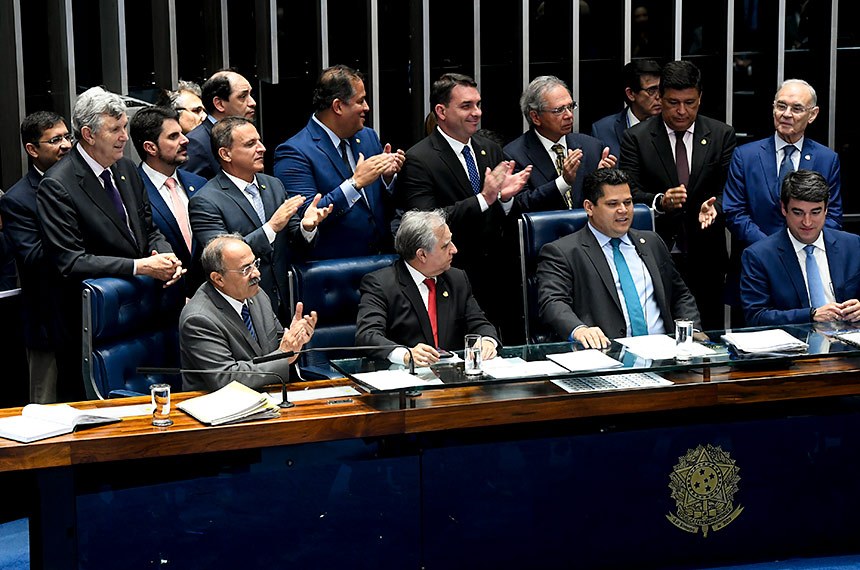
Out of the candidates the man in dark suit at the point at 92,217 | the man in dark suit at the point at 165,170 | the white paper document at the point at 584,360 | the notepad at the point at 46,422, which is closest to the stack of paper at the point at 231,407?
the notepad at the point at 46,422

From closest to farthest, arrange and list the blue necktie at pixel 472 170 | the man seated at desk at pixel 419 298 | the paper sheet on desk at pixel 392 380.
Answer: the paper sheet on desk at pixel 392 380 < the man seated at desk at pixel 419 298 < the blue necktie at pixel 472 170

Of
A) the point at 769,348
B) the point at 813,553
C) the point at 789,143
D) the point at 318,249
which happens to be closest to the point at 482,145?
the point at 318,249

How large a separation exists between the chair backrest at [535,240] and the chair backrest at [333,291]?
553 millimetres

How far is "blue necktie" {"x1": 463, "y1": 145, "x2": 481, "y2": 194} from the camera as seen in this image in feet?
18.5

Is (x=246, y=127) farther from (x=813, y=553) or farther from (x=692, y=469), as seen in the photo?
(x=813, y=553)

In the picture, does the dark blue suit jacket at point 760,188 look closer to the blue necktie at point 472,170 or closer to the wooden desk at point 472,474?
Answer: the blue necktie at point 472,170

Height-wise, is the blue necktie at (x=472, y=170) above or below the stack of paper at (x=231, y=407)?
above

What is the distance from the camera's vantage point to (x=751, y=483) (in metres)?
4.13

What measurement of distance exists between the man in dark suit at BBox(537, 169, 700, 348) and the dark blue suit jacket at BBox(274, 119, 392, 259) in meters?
0.83

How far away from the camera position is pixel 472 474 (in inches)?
153

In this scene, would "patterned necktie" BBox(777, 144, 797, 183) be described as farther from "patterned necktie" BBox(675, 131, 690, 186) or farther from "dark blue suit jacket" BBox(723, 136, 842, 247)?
"patterned necktie" BBox(675, 131, 690, 186)

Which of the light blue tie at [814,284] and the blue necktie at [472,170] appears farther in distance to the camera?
the blue necktie at [472,170]

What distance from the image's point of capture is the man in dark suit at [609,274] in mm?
4988

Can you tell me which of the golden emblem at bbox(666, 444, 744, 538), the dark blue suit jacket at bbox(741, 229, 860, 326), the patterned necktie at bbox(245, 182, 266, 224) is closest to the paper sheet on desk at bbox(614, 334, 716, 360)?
the golden emblem at bbox(666, 444, 744, 538)
